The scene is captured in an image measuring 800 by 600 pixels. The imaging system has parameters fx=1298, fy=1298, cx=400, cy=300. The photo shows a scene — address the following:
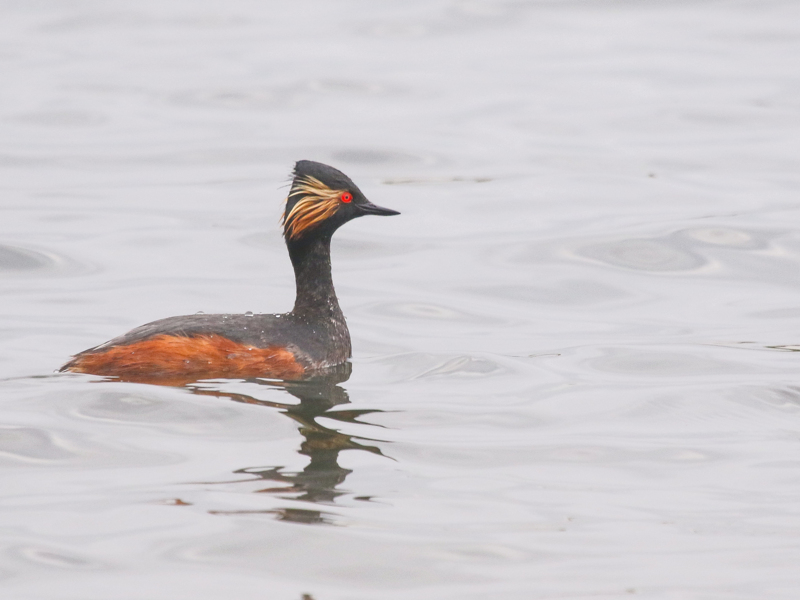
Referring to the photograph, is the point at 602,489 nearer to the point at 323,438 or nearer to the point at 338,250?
the point at 323,438

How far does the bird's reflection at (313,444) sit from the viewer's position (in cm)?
735

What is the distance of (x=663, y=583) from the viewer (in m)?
6.43

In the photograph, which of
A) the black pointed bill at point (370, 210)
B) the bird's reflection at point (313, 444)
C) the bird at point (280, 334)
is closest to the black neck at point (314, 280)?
the bird at point (280, 334)

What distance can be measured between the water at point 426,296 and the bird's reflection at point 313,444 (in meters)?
0.03

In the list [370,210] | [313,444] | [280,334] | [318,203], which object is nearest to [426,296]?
[370,210]

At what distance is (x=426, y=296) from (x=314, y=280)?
286 cm

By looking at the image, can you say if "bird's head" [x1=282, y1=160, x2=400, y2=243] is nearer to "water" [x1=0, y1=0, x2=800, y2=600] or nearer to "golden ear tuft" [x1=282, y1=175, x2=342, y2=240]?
"golden ear tuft" [x1=282, y1=175, x2=342, y2=240]

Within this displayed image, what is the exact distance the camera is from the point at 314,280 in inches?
422

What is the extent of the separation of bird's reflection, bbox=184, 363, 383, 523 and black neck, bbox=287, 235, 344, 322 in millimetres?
517

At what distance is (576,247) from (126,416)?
783cm

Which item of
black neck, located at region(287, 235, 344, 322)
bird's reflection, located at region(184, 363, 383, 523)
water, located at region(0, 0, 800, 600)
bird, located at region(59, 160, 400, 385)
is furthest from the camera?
black neck, located at region(287, 235, 344, 322)

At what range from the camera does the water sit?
6836 mm

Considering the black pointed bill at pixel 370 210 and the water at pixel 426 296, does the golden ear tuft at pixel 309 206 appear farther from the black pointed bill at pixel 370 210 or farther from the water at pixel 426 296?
the water at pixel 426 296

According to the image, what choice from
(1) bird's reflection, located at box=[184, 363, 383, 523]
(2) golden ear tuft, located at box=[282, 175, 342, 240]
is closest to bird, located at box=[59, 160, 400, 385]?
(2) golden ear tuft, located at box=[282, 175, 342, 240]
